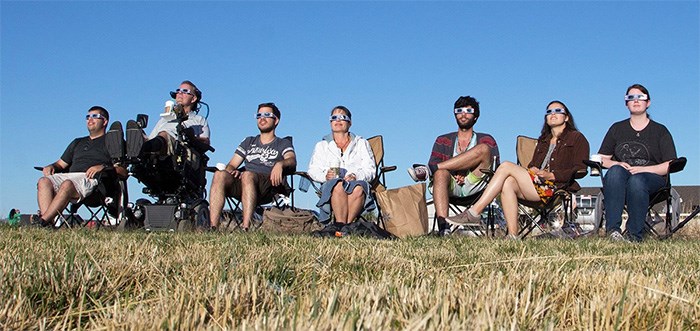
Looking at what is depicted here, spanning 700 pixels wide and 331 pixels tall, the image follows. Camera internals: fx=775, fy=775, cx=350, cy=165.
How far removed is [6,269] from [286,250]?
121 cm

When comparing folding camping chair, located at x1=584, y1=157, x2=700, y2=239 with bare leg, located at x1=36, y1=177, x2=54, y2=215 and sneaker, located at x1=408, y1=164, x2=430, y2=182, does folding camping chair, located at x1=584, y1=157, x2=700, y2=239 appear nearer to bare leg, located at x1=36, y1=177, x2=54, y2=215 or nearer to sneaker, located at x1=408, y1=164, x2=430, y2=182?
sneaker, located at x1=408, y1=164, x2=430, y2=182

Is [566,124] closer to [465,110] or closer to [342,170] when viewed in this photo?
[465,110]

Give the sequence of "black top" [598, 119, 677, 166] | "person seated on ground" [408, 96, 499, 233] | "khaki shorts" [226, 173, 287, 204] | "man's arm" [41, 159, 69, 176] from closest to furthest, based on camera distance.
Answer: "black top" [598, 119, 677, 166], "person seated on ground" [408, 96, 499, 233], "khaki shorts" [226, 173, 287, 204], "man's arm" [41, 159, 69, 176]

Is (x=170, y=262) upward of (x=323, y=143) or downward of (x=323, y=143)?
downward

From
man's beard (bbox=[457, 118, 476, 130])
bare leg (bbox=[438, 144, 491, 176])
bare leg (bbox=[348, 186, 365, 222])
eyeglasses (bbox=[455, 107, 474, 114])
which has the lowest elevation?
bare leg (bbox=[348, 186, 365, 222])

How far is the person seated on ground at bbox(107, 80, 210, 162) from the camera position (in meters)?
7.32

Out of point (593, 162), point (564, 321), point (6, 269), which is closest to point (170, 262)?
point (6, 269)

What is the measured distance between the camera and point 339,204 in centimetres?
687

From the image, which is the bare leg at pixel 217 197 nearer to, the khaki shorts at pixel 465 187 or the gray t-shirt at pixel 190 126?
the gray t-shirt at pixel 190 126

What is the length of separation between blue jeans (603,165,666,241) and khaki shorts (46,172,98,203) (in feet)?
15.8

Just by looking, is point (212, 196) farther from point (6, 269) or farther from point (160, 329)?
point (160, 329)

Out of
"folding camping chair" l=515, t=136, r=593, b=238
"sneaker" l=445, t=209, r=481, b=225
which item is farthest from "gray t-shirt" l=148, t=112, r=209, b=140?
"folding camping chair" l=515, t=136, r=593, b=238

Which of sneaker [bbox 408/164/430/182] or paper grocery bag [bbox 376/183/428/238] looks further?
sneaker [bbox 408/164/430/182]

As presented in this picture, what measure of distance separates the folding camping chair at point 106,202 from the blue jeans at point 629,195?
4441 millimetres
